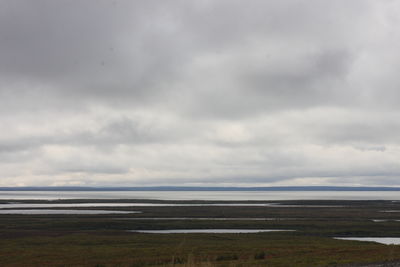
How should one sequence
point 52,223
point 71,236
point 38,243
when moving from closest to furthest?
point 38,243 → point 71,236 → point 52,223

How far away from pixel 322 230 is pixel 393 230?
1230 cm

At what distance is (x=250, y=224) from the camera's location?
303ft

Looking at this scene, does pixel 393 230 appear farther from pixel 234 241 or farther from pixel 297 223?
pixel 234 241

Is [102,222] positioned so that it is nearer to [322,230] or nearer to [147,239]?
[147,239]

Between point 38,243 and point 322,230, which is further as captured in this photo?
point 322,230

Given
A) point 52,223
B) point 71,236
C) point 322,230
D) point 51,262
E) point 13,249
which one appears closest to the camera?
point 51,262

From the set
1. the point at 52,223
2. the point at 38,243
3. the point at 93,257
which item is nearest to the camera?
the point at 93,257

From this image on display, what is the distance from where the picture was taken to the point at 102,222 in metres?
94.6

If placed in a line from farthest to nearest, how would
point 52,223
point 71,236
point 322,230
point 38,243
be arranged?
point 52,223
point 322,230
point 71,236
point 38,243

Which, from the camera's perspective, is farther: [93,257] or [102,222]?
[102,222]

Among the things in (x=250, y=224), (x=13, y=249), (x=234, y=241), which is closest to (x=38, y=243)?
(x=13, y=249)

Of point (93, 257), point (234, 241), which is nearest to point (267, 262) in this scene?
point (93, 257)

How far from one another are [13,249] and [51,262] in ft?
46.2

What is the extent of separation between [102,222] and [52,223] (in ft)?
30.7
